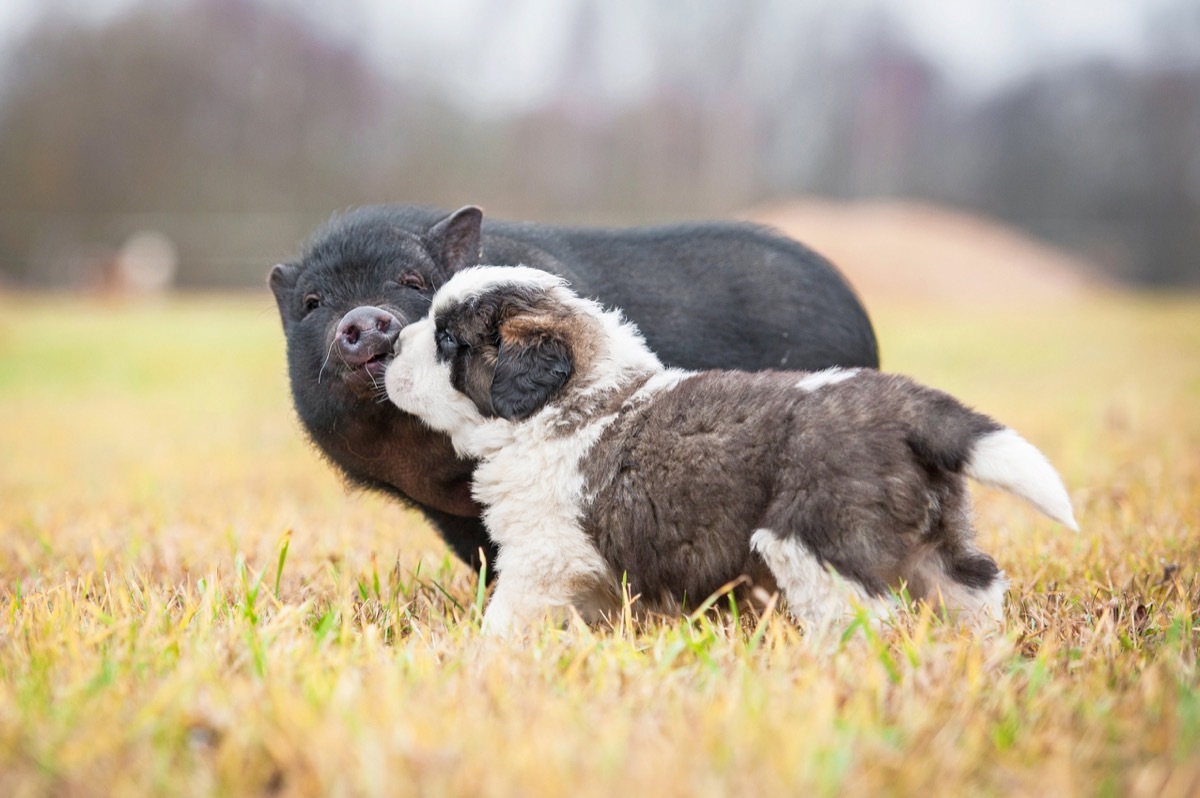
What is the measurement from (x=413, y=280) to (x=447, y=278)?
0.12 m

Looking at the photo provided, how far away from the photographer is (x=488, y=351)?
10.7 feet

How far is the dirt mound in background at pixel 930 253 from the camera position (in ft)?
79.4

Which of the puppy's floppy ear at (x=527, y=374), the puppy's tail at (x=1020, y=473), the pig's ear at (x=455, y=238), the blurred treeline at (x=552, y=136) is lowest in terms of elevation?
the puppy's tail at (x=1020, y=473)

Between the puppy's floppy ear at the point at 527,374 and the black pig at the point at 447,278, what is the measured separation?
1.44ft

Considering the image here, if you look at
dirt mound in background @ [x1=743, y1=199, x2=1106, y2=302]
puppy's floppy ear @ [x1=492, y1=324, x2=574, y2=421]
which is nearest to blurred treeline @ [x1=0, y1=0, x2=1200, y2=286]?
dirt mound in background @ [x1=743, y1=199, x2=1106, y2=302]

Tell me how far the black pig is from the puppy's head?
0.17 metres

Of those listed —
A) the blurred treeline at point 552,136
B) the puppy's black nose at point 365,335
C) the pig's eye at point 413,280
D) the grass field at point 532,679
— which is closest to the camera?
the grass field at point 532,679

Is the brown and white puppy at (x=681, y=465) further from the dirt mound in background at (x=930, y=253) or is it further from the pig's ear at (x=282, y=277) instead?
the dirt mound in background at (x=930, y=253)

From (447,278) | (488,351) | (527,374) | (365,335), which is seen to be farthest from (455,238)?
(527,374)

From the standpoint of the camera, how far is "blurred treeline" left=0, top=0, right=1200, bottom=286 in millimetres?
25922

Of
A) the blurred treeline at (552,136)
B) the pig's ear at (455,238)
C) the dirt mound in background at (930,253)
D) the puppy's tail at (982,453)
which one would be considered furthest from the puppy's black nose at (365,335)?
the blurred treeline at (552,136)

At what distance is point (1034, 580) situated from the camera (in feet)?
11.1

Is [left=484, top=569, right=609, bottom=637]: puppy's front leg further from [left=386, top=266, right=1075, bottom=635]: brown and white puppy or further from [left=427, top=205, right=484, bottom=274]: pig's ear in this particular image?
[left=427, top=205, right=484, bottom=274]: pig's ear

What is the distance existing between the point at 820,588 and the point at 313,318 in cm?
196
